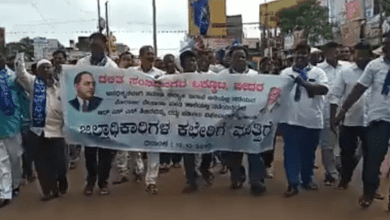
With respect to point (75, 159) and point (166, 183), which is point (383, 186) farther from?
point (75, 159)

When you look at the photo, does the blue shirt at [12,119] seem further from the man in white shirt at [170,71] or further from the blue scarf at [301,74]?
the blue scarf at [301,74]

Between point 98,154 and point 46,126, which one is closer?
point 46,126

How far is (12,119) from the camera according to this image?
630 centimetres

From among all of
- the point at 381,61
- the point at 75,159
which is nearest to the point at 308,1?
the point at 75,159

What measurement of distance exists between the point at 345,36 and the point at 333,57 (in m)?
25.2

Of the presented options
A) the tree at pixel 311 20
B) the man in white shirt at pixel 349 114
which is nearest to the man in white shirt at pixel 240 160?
the man in white shirt at pixel 349 114

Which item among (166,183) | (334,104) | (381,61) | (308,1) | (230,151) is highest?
(308,1)

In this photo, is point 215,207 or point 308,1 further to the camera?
point 308,1

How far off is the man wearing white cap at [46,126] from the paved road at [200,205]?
1.01ft

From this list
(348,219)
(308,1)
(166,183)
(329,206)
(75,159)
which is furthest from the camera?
(308,1)

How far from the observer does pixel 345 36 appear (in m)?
31.6

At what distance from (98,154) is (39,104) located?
890mm

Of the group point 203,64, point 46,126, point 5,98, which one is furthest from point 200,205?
point 5,98

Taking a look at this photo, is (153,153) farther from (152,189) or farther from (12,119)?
(12,119)
